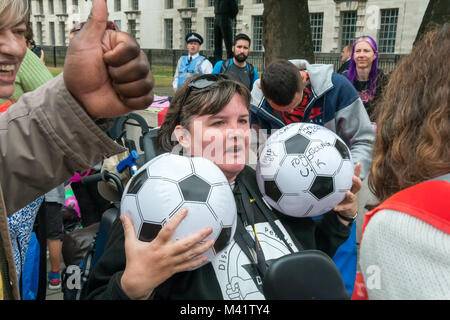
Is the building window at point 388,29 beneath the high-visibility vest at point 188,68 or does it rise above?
above

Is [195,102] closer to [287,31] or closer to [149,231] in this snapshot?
[149,231]

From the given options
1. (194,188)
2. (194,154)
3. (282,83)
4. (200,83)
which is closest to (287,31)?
(282,83)

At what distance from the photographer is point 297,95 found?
9.77 ft

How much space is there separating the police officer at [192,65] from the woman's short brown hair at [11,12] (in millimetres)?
6909

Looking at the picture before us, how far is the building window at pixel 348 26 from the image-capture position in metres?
31.5

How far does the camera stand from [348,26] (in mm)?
31859

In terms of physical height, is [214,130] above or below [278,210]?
above

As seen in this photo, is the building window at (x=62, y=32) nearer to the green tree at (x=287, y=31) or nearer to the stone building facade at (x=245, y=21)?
the stone building facade at (x=245, y=21)

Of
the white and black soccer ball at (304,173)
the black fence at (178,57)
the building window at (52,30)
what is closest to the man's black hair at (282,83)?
the white and black soccer ball at (304,173)

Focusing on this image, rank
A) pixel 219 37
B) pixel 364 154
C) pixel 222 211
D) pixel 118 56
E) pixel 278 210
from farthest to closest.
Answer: pixel 219 37 → pixel 364 154 → pixel 278 210 → pixel 222 211 → pixel 118 56

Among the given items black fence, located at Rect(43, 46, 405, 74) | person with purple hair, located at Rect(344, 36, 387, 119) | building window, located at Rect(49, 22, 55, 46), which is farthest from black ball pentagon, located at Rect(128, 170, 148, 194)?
building window, located at Rect(49, 22, 55, 46)
